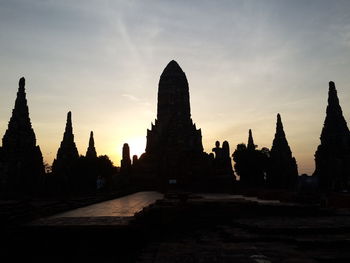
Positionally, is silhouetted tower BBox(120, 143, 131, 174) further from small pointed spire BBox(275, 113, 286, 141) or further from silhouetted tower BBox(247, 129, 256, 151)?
silhouetted tower BBox(247, 129, 256, 151)

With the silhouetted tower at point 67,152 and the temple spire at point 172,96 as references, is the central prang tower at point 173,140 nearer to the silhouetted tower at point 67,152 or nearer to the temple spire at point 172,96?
the temple spire at point 172,96

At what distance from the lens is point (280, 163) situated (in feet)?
167

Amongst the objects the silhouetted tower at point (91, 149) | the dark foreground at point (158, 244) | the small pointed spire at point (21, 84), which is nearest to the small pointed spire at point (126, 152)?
the silhouetted tower at point (91, 149)

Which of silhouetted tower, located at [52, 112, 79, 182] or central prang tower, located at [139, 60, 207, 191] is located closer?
central prang tower, located at [139, 60, 207, 191]

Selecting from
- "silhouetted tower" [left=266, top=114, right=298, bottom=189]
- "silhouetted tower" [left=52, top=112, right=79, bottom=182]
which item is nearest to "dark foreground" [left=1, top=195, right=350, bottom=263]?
"silhouetted tower" [left=52, top=112, right=79, bottom=182]

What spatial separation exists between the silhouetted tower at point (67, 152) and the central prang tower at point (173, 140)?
1016 cm

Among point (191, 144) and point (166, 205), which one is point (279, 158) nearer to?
point (191, 144)

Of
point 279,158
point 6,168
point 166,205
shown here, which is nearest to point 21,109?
point 6,168

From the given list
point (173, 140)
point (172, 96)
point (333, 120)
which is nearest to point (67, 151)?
point (173, 140)

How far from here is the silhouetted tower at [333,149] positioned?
40.3 meters

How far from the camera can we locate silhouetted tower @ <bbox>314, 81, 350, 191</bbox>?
40.3 m

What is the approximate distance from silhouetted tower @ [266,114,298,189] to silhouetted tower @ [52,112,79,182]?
2999 cm

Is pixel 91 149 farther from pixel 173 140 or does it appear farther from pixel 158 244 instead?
pixel 158 244

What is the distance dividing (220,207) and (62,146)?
40849 mm
